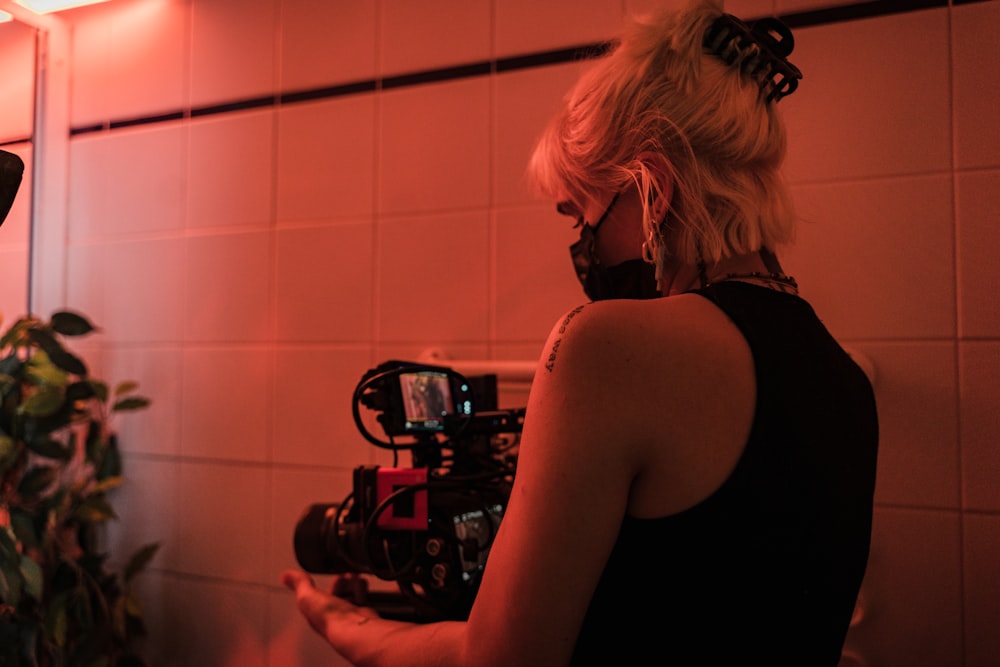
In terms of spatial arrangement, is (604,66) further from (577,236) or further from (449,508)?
(577,236)

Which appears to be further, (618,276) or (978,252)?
(978,252)

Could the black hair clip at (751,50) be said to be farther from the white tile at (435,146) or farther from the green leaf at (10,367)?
the green leaf at (10,367)

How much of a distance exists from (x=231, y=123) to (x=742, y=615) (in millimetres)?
1702

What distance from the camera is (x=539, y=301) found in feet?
5.05

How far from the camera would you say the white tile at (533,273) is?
152 centimetres

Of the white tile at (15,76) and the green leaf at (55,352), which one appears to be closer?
the white tile at (15,76)

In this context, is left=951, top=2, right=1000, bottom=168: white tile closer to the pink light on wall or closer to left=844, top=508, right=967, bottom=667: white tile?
left=844, top=508, right=967, bottom=667: white tile

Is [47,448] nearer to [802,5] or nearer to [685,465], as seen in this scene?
[685,465]

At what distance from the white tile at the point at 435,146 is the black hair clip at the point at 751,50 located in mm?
815

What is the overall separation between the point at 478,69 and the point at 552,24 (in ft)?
0.61

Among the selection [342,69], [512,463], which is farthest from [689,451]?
[342,69]

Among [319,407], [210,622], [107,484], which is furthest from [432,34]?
[210,622]

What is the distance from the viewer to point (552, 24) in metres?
1.54

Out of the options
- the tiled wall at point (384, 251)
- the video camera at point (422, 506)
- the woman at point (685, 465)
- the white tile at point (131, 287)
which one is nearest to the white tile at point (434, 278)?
the tiled wall at point (384, 251)
